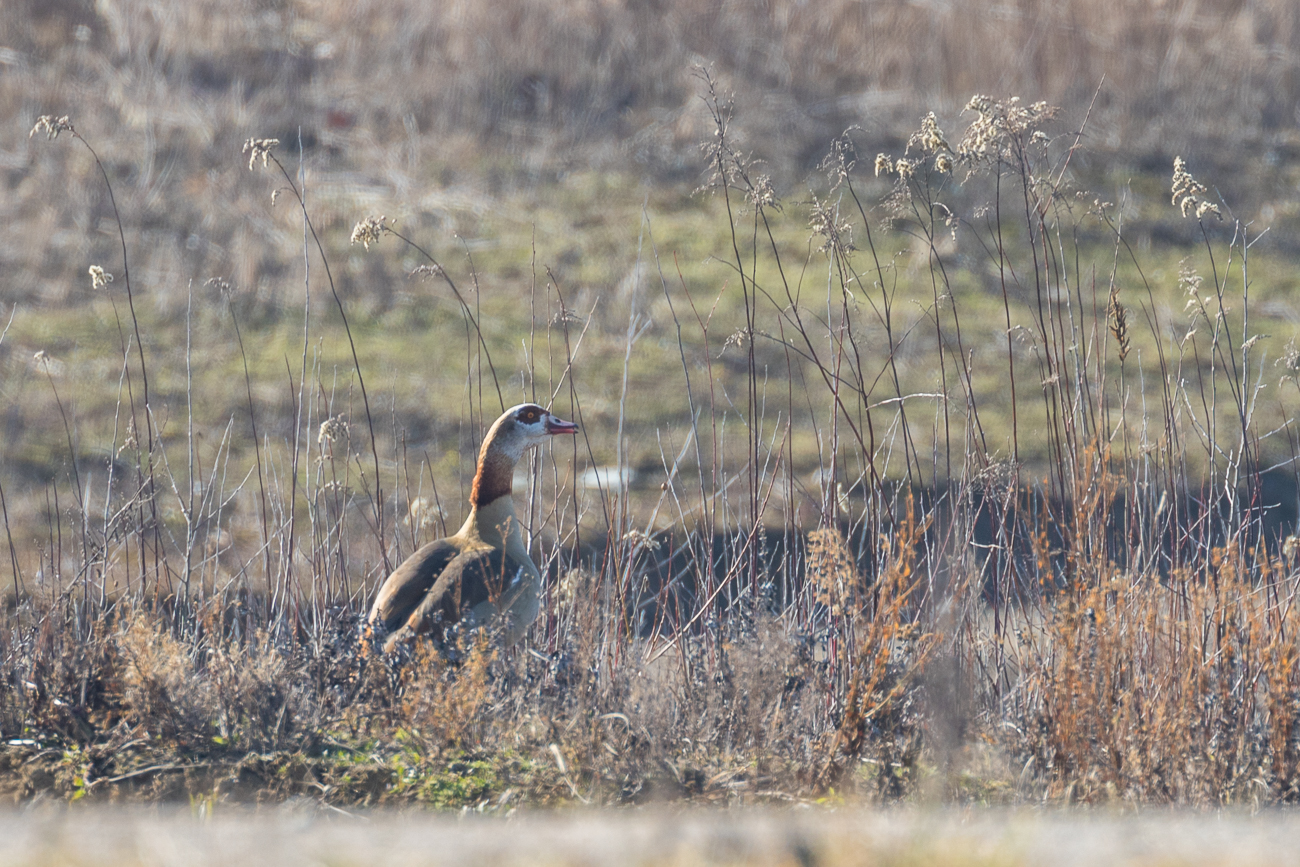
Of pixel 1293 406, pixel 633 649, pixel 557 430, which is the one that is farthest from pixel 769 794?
pixel 1293 406

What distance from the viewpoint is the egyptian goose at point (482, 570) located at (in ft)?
15.1

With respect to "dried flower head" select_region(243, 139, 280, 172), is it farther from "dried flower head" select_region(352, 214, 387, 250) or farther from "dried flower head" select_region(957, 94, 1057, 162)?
"dried flower head" select_region(957, 94, 1057, 162)

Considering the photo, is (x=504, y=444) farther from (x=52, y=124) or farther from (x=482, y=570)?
(x=52, y=124)

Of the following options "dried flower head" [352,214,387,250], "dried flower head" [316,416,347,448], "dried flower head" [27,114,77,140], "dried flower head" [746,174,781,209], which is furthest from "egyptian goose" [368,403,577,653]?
"dried flower head" [27,114,77,140]

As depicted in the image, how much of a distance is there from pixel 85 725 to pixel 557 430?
1.93 meters

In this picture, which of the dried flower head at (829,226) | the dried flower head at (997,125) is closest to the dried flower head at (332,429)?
the dried flower head at (829,226)

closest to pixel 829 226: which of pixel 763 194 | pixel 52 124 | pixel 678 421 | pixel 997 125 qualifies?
pixel 763 194

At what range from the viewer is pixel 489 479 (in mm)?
5418

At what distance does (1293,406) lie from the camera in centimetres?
1280

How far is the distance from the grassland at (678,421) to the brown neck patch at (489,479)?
0.13 m

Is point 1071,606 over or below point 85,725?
over

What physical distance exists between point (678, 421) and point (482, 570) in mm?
8515

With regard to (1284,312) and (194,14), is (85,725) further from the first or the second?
(194,14)

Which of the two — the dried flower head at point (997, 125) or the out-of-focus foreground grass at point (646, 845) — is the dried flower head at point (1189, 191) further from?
the out-of-focus foreground grass at point (646, 845)
